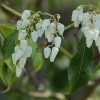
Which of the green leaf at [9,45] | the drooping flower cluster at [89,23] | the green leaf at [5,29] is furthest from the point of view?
the green leaf at [5,29]

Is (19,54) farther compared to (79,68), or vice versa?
(79,68)

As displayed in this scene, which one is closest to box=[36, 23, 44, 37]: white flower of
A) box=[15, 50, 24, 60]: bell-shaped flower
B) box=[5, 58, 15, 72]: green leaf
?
box=[15, 50, 24, 60]: bell-shaped flower

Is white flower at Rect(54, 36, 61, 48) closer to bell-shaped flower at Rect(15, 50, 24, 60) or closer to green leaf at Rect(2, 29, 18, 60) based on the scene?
bell-shaped flower at Rect(15, 50, 24, 60)

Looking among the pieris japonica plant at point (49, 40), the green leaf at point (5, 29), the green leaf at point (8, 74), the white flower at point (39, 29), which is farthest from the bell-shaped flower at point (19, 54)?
the green leaf at point (5, 29)

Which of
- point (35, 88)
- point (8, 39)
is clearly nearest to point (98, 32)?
point (8, 39)

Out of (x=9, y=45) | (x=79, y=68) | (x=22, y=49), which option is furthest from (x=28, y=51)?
(x=79, y=68)

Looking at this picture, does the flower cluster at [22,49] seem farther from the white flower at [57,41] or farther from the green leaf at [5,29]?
the green leaf at [5,29]

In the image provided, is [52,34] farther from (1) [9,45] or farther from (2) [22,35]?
(1) [9,45]

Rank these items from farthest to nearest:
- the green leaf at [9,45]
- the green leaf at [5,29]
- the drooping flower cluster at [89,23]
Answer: the green leaf at [5,29], the green leaf at [9,45], the drooping flower cluster at [89,23]
